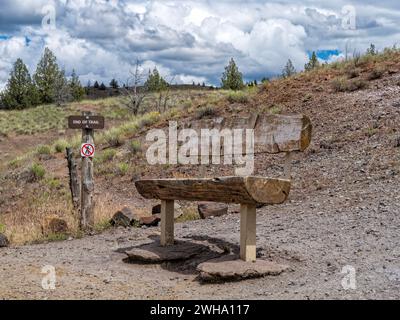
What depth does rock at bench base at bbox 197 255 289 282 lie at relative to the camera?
5.48m

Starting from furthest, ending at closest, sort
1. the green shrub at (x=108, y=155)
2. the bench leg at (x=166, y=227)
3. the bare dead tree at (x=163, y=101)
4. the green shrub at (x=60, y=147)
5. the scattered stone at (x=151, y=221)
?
the bare dead tree at (x=163, y=101)
the green shrub at (x=60, y=147)
the green shrub at (x=108, y=155)
the scattered stone at (x=151, y=221)
the bench leg at (x=166, y=227)

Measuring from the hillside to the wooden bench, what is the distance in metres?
0.55

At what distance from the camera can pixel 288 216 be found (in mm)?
7918

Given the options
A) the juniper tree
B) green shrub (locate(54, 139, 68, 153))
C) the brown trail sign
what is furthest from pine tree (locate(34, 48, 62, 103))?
the brown trail sign

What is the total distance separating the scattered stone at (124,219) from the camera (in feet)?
30.0

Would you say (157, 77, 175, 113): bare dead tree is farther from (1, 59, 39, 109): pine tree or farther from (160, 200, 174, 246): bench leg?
(160, 200, 174, 246): bench leg

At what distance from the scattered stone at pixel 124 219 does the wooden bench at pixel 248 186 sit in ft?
5.99

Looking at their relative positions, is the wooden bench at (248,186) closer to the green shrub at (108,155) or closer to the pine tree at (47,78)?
the green shrub at (108,155)

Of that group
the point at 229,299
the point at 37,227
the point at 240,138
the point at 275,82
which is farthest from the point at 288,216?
the point at 275,82

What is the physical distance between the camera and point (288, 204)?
875cm

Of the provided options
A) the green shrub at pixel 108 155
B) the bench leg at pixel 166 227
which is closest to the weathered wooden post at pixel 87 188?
the bench leg at pixel 166 227
